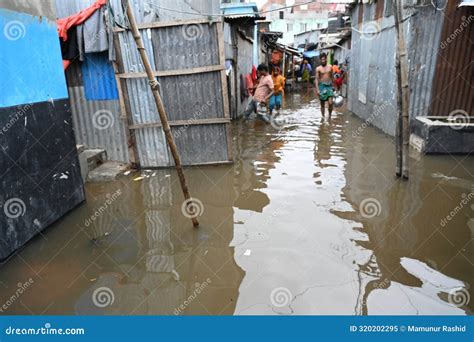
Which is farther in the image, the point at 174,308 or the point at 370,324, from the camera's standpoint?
the point at 174,308

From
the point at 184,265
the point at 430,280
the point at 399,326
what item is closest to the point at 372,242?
the point at 430,280

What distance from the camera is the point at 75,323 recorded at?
107 inches

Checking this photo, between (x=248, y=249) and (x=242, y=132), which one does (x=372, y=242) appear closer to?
(x=248, y=249)

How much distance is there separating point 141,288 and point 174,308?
0.46 m
